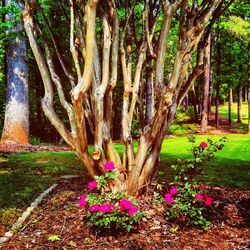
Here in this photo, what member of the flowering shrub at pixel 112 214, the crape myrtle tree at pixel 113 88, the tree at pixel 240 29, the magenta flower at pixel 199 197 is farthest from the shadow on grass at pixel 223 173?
the tree at pixel 240 29

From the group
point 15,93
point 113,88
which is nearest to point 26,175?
point 113,88

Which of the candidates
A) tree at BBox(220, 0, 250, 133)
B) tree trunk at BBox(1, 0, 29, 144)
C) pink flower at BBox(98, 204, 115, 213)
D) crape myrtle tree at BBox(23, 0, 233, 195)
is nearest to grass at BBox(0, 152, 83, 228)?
crape myrtle tree at BBox(23, 0, 233, 195)

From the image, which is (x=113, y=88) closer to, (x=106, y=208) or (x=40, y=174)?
(x=106, y=208)

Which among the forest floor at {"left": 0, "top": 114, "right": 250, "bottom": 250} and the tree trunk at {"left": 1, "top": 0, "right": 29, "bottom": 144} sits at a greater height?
the tree trunk at {"left": 1, "top": 0, "right": 29, "bottom": 144}

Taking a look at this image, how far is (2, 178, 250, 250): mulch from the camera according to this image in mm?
3697

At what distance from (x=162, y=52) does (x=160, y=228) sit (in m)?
2.41

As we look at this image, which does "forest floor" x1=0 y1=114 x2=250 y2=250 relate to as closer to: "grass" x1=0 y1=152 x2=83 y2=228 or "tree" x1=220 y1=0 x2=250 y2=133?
"grass" x1=0 y1=152 x2=83 y2=228

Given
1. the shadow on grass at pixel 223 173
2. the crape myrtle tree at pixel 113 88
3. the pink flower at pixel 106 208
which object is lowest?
the shadow on grass at pixel 223 173

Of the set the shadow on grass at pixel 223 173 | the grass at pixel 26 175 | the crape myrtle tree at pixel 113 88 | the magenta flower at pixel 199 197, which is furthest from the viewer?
the shadow on grass at pixel 223 173

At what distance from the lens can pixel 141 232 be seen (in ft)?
13.0

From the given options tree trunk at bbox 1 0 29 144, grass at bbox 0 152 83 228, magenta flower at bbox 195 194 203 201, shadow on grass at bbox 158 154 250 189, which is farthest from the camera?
tree trunk at bbox 1 0 29 144

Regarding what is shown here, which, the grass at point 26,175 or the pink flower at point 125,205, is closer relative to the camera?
the pink flower at point 125,205

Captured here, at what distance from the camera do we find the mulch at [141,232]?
370 centimetres

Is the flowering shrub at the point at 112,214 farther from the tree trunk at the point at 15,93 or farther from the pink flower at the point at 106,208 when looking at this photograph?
the tree trunk at the point at 15,93
